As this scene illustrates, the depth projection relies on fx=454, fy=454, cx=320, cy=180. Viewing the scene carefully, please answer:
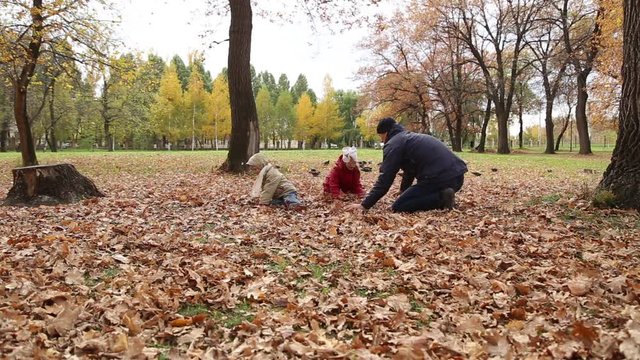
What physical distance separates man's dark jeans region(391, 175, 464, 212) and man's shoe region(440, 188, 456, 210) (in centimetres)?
4

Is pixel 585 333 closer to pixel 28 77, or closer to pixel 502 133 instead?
pixel 28 77

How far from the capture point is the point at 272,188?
7223mm

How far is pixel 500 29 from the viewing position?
3159 cm

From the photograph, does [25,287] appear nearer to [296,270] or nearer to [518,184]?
[296,270]

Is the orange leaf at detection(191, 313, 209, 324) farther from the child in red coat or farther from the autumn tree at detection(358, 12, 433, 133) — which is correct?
the autumn tree at detection(358, 12, 433, 133)

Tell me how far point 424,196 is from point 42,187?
6.24 m

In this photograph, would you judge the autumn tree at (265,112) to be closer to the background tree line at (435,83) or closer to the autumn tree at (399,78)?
the background tree line at (435,83)

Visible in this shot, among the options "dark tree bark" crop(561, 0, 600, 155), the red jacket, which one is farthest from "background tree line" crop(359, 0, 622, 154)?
the red jacket

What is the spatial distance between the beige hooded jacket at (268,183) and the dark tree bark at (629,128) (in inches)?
181

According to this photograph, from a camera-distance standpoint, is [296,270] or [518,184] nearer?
[296,270]

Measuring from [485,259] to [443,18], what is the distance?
3132cm

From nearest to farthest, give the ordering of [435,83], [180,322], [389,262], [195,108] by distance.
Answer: [180,322]
[389,262]
[435,83]
[195,108]

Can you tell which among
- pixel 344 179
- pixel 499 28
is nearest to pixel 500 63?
Answer: pixel 499 28

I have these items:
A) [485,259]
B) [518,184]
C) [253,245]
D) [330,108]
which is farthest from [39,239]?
[330,108]
